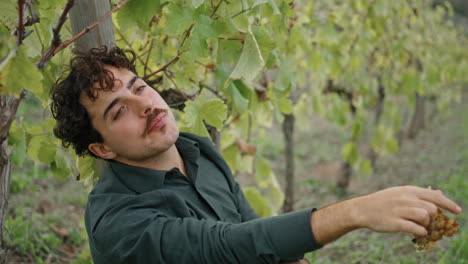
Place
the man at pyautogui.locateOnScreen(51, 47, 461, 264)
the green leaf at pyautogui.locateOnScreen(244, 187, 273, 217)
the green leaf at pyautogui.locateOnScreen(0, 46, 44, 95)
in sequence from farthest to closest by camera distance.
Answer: the green leaf at pyautogui.locateOnScreen(244, 187, 273, 217), the man at pyautogui.locateOnScreen(51, 47, 461, 264), the green leaf at pyautogui.locateOnScreen(0, 46, 44, 95)

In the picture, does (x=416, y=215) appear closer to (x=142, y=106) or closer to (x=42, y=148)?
(x=142, y=106)

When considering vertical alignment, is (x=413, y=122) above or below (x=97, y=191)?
below

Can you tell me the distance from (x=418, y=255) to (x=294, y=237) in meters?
2.49

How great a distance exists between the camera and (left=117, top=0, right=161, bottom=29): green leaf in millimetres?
1609

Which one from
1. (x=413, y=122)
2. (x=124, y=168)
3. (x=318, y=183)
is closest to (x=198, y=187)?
(x=124, y=168)

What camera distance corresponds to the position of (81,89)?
1.60 meters

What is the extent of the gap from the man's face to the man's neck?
0.02 metres

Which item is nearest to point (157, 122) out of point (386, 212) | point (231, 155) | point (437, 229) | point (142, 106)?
point (142, 106)

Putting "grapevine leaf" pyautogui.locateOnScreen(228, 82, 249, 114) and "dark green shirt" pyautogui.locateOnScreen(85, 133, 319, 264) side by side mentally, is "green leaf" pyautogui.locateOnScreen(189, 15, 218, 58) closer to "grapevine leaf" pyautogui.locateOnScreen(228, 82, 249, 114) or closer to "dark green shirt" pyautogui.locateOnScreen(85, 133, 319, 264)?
"dark green shirt" pyautogui.locateOnScreen(85, 133, 319, 264)

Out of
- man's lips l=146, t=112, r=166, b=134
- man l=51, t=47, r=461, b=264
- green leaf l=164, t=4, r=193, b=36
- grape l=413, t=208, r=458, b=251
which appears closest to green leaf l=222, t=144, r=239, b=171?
man l=51, t=47, r=461, b=264

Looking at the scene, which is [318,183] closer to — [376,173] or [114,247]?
[376,173]

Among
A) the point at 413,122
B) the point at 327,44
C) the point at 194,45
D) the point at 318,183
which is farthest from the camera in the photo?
the point at 413,122

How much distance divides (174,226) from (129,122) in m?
0.43

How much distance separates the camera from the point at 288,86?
2.44 metres
